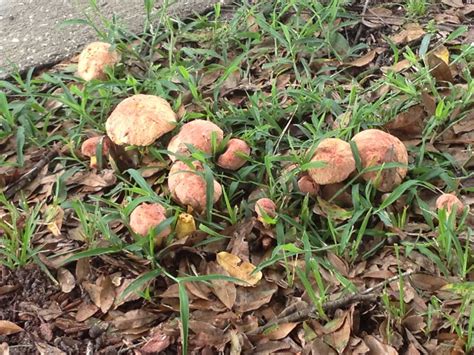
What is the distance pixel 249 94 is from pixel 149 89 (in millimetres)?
465

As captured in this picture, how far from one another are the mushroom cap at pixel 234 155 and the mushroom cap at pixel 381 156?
1.44 feet

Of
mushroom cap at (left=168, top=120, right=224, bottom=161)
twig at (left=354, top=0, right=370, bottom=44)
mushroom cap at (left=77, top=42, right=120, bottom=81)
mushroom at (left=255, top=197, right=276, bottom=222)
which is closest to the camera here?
mushroom at (left=255, top=197, right=276, bottom=222)

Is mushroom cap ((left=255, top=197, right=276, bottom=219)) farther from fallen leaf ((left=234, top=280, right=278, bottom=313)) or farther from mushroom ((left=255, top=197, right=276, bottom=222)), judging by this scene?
fallen leaf ((left=234, top=280, right=278, bottom=313))

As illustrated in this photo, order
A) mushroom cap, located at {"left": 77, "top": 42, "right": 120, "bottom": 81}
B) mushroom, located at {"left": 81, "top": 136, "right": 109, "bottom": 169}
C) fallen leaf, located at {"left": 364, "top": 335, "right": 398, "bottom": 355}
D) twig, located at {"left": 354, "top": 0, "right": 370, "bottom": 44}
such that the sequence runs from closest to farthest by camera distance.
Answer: fallen leaf, located at {"left": 364, "top": 335, "right": 398, "bottom": 355} → mushroom, located at {"left": 81, "top": 136, "right": 109, "bottom": 169} → mushroom cap, located at {"left": 77, "top": 42, "right": 120, "bottom": 81} → twig, located at {"left": 354, "top": 0, "right": 370, "bottom": 44}

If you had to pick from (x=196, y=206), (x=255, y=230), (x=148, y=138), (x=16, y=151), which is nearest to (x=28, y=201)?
(x=16, y=151)

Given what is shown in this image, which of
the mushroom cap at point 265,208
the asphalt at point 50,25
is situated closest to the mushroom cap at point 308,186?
the mushroom cap at point 265,208

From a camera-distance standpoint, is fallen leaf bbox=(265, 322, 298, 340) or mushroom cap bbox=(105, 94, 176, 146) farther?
mushroom cap bbox=(105, 94, 176, 146)

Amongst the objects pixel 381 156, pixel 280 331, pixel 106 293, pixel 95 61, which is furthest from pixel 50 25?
pixel 280 331

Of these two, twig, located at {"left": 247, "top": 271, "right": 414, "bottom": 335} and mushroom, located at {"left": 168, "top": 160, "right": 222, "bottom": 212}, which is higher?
mushroom, located at {"left": 168, "top": 160, "right": 222, "bottom": 212}

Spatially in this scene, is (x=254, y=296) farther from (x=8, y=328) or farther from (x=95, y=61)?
(x=95, y=61)

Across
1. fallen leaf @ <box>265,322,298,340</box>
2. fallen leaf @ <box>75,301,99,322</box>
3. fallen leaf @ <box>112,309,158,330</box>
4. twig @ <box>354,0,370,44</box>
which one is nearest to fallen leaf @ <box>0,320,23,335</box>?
fallen leaf @ <box>75,301,99,322</box>

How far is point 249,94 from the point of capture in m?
2.95

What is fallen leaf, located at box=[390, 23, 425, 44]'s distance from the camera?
3.11m

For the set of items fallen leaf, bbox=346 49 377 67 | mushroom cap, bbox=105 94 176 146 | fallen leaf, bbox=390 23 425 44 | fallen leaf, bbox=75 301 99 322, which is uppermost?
mushroom cap, bbox=105 94 176 146
